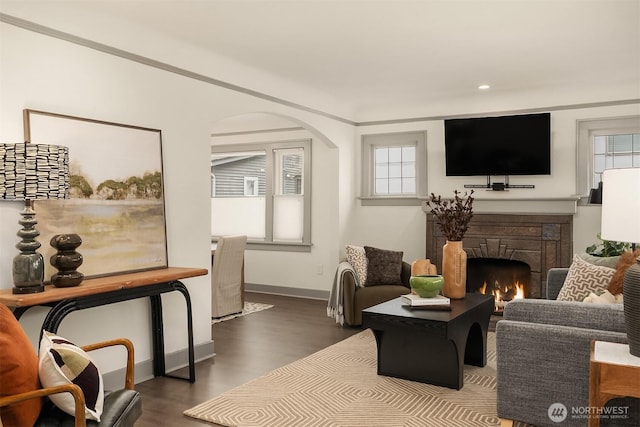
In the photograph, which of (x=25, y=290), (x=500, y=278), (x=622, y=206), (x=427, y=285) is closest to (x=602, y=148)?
(x=500, y=278)

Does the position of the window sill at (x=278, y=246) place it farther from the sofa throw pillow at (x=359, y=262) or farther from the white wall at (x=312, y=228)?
the sofa throw pillow at (x=359, y=262)

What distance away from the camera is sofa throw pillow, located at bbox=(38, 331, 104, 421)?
6.63ft

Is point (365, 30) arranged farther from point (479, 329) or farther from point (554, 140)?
point (554, 140)

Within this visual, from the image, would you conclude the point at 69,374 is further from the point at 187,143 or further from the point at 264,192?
the point at 264,192

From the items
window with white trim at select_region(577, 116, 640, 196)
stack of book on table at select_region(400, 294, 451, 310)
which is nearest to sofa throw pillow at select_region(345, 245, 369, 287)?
stack of book on table at select_region(400, 294, 451, 310)

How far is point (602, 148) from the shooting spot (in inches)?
229

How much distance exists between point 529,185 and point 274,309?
131 inches

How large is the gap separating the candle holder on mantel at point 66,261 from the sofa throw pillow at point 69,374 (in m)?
0.92

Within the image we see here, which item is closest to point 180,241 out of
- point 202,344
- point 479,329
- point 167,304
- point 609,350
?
point 167,304

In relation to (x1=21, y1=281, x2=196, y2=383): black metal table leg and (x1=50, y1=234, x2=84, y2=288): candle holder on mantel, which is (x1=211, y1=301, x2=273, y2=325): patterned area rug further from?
(x1=50, y1=234, x2=84, y2=288): candle holder on mantel

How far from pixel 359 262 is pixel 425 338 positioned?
1.93m

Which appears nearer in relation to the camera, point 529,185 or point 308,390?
point 308,390

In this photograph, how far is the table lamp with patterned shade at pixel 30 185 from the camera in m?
2.74

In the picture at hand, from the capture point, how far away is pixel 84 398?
2.03 m
